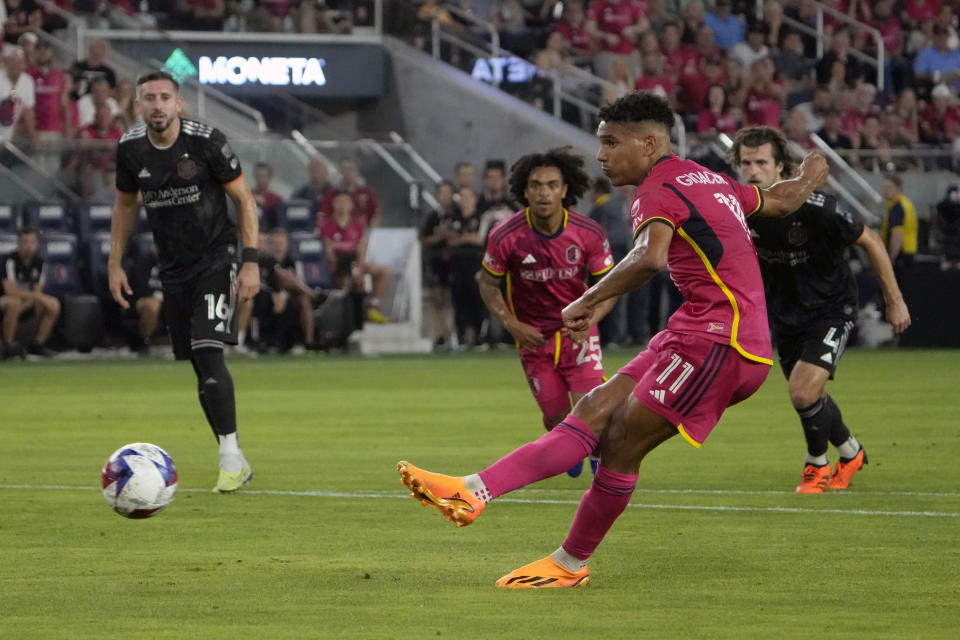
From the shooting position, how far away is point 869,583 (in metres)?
6.71

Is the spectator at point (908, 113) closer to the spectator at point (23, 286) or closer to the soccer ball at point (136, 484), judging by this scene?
the spectator at point (23, 286)

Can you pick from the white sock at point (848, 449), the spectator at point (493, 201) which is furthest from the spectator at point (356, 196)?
the white sock at point (848, 449)

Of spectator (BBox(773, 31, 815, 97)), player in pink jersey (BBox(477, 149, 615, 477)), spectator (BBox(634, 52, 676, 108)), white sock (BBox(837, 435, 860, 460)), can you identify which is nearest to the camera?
white sock (BBox(837, 435, 860, 460))

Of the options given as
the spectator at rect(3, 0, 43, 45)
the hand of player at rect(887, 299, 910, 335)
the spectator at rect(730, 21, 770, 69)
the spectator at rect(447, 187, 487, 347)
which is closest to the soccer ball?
the hand of player at rect(887, 299, 910, 335)

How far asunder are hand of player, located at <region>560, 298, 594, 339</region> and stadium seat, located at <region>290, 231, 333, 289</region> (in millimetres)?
16592

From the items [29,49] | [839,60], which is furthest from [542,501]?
[839,60]

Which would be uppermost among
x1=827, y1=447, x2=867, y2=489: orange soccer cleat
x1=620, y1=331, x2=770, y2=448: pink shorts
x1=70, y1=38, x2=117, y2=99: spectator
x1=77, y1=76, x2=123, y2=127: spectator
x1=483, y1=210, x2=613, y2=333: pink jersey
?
x1=620, y1=331, x2=770, y2=448: pink shorts

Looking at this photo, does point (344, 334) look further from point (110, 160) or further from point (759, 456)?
point (759, 456)

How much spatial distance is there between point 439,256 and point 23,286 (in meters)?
5.76

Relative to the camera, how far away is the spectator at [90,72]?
23.3 m

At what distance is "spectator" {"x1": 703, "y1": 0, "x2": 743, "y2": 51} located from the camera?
99.5 feet

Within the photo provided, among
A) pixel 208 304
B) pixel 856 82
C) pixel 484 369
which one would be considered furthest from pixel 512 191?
pixel 856 82

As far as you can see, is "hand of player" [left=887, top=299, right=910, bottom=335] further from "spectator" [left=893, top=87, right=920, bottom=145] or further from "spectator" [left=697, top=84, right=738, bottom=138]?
"spectator" [left=893, top=87, right=920, bottom=145]

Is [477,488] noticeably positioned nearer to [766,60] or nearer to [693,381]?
[693,381]
